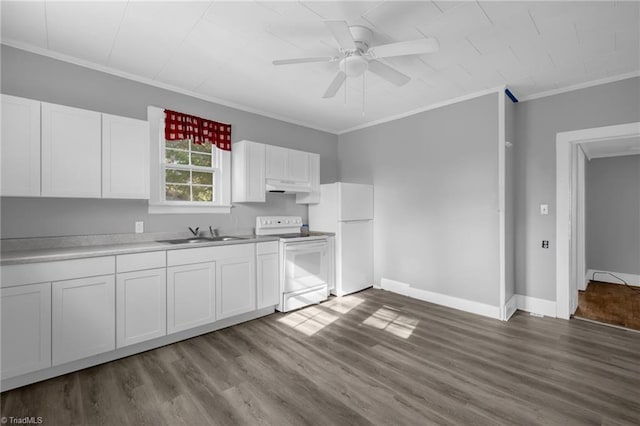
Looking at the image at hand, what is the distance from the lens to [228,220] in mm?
3807

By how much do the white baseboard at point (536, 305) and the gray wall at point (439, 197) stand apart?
491 millimetres

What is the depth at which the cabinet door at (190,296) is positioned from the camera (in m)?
2.75

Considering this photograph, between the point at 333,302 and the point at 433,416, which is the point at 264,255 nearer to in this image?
the point at 333,302

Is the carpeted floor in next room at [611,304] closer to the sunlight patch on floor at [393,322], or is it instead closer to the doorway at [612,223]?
the doorway at [612,223]

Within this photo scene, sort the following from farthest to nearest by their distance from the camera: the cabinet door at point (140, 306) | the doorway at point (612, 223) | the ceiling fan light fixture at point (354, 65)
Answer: the doorway at point (612, 223), the cabinet door at point (140, 306), the ceiling fan light fixture at point (354, 65)

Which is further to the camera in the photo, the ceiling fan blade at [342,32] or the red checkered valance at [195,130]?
the red checkered valance at [195,130]

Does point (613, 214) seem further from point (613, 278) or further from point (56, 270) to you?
point (56, 270)

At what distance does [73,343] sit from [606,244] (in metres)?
7.33

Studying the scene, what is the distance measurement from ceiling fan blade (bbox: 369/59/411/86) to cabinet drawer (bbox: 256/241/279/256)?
216 cm

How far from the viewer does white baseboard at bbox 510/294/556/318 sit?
342cm

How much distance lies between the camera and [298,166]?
425 centimetres

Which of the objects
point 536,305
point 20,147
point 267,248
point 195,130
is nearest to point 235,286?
point 267,248

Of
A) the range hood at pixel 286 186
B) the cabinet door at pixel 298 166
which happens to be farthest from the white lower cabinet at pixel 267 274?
the cabinet door at pixel 298 166

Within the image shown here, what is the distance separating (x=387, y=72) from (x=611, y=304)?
168 inches
